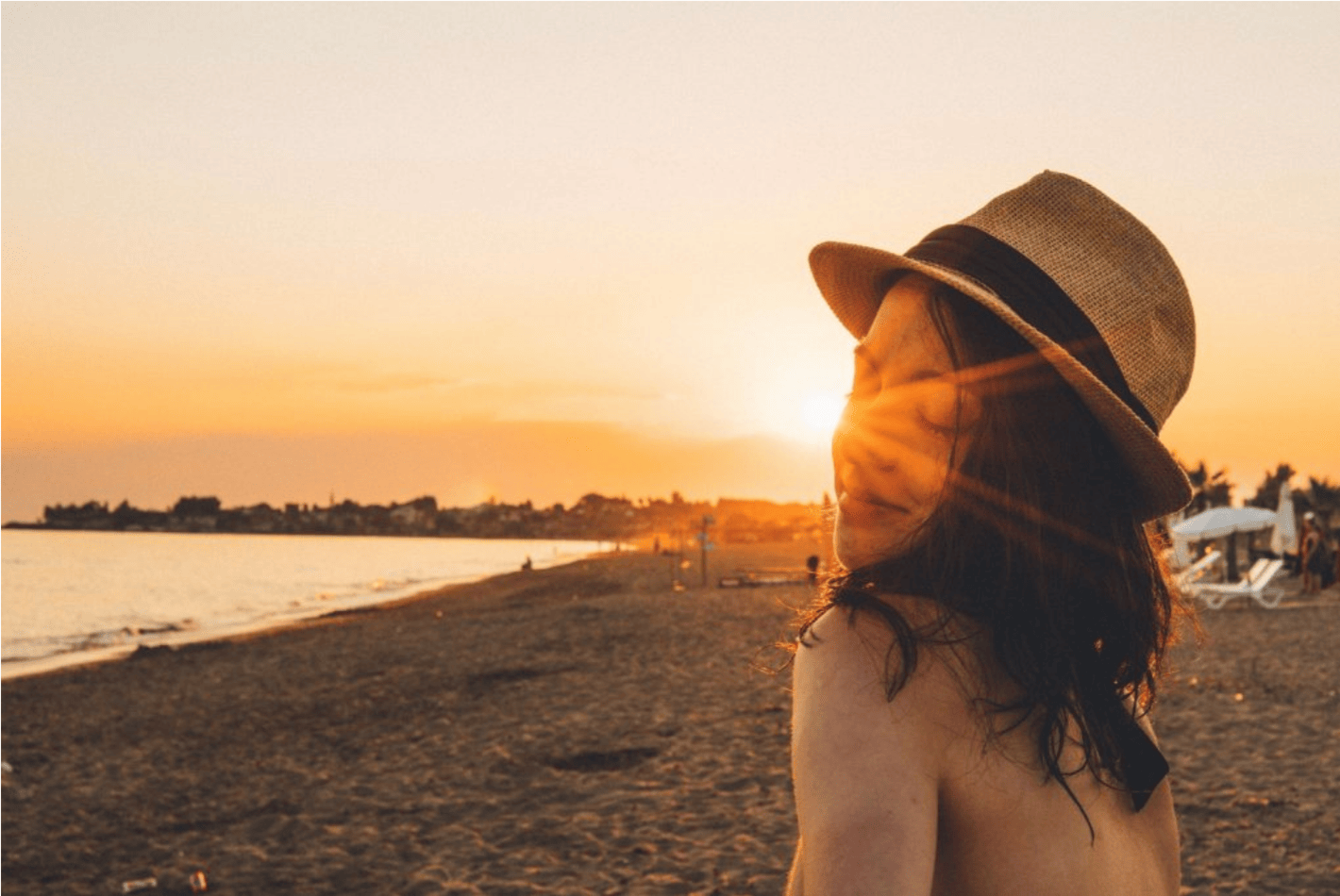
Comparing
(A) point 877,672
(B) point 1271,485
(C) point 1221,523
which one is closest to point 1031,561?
(A) point 877,672

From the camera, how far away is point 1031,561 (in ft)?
3.72

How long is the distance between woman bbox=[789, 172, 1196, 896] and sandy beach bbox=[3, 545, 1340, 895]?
2.62ft

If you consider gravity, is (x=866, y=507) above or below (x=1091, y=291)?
below

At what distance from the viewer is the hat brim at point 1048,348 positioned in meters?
1.11

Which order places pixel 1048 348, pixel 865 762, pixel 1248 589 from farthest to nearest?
pixel 1248 589 < pixel 1048 348 < pixel 865 762

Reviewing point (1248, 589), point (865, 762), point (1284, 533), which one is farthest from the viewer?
point (1284, 533)

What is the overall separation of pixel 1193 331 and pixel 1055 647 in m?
0.42

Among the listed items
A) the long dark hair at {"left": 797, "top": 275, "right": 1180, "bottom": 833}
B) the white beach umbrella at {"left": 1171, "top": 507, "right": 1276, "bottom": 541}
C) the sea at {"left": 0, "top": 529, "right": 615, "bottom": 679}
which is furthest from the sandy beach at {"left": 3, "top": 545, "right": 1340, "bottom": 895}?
the sea at {"left": 0, "top": 529, "right": 615, "bottom": 679}

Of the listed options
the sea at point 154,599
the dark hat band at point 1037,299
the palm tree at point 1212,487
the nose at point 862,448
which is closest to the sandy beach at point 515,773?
the dark hat band at point 1037,299

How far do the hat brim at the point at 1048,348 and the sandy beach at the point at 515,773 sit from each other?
0.80 meters

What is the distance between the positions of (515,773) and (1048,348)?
1027cm

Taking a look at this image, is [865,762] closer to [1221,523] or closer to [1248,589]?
[1248,589]

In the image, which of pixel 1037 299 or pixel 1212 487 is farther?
pixel 1212 487

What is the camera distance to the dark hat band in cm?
117
